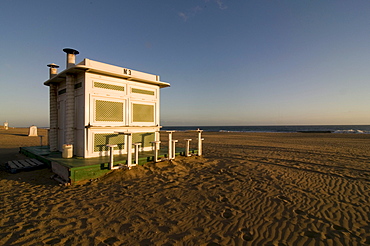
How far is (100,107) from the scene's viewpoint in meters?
7.63

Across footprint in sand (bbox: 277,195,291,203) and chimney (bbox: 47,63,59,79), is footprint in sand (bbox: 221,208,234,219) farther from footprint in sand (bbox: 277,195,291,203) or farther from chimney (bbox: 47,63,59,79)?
chimney (bbox: 47,63,59,79)

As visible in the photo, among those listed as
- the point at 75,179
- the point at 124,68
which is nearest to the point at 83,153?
the point at 75,179

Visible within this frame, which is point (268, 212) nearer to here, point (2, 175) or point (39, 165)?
point (39, 165)

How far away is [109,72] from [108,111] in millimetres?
1635

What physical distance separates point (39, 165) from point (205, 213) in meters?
7.27

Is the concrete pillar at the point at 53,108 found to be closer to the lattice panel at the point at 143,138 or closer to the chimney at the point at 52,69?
the chimney at the point at 52,69

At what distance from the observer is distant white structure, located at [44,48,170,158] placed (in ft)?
24.0

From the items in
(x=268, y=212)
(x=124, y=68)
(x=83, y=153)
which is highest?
(x=124, y=68)

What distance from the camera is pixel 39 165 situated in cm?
745

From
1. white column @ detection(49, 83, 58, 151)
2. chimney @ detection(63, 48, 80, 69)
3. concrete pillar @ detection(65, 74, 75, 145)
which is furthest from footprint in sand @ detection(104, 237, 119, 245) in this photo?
white column @ detection(49, 83, 58, 151)

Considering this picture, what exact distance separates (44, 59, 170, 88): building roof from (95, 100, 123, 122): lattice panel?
1.22 metres

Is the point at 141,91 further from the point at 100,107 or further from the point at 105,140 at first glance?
the point at 105,140

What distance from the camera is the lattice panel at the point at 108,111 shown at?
24.9 ft

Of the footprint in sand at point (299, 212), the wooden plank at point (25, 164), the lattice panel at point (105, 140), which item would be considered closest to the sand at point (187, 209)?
the footprint in sand at point (299, 212)
